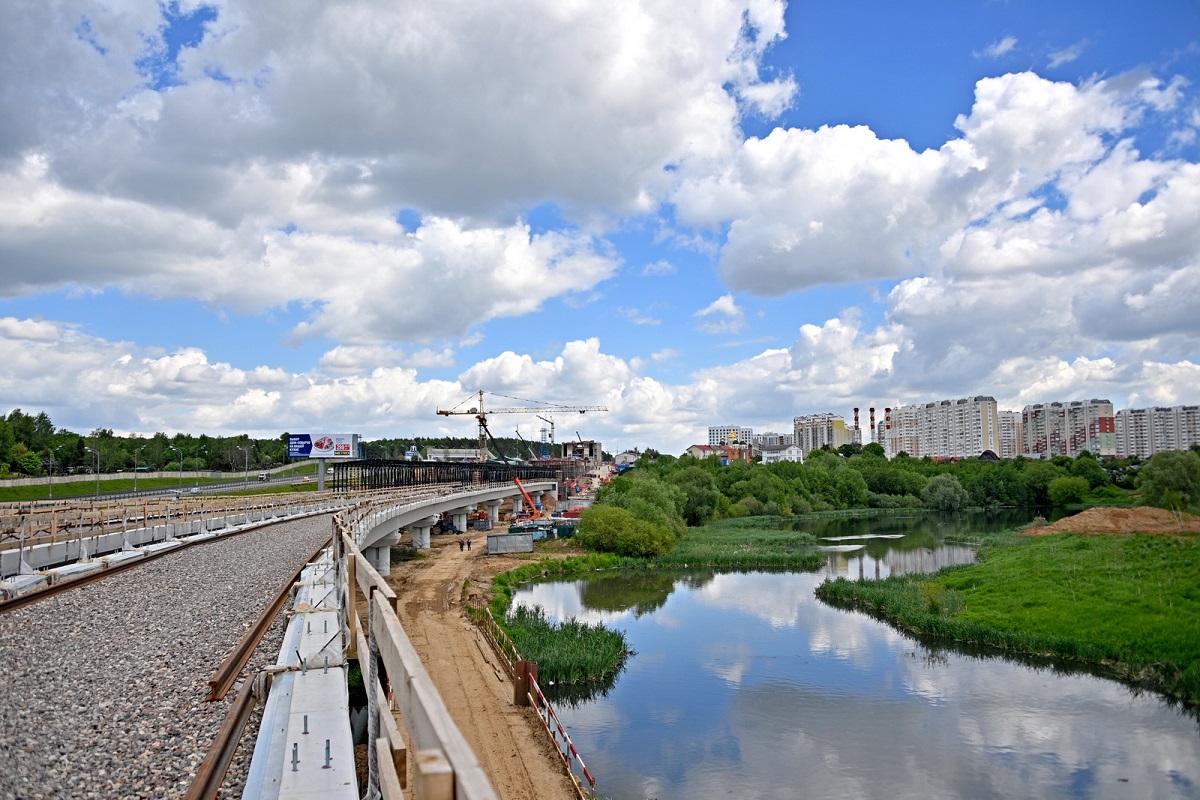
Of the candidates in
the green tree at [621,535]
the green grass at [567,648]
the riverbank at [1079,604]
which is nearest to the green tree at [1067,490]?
the riverbank at [1079,604]

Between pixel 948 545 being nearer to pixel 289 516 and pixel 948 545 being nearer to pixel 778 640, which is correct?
pixel 778 640

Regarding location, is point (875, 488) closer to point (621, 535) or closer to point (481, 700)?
point (621, 535)

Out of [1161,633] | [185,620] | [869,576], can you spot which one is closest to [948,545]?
[869,576]

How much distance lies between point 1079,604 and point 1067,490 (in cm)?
8948

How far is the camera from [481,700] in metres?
25.2

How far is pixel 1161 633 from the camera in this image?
104 feet

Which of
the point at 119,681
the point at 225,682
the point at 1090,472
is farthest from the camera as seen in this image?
the point at 1090,472

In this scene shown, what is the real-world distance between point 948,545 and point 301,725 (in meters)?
72.1

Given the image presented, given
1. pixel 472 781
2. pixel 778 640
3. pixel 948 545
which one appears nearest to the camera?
pixel 472 781

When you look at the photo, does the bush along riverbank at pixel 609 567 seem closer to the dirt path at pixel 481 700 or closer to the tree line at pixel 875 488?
the dirt path at pixel 481 700

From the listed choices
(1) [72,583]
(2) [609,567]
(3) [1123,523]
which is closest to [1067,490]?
→ (3) [1123,523]

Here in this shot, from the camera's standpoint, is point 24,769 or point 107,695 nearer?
point 24,769

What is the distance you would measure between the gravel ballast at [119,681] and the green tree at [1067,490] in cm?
11805

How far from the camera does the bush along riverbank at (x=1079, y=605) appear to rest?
3053 cm
